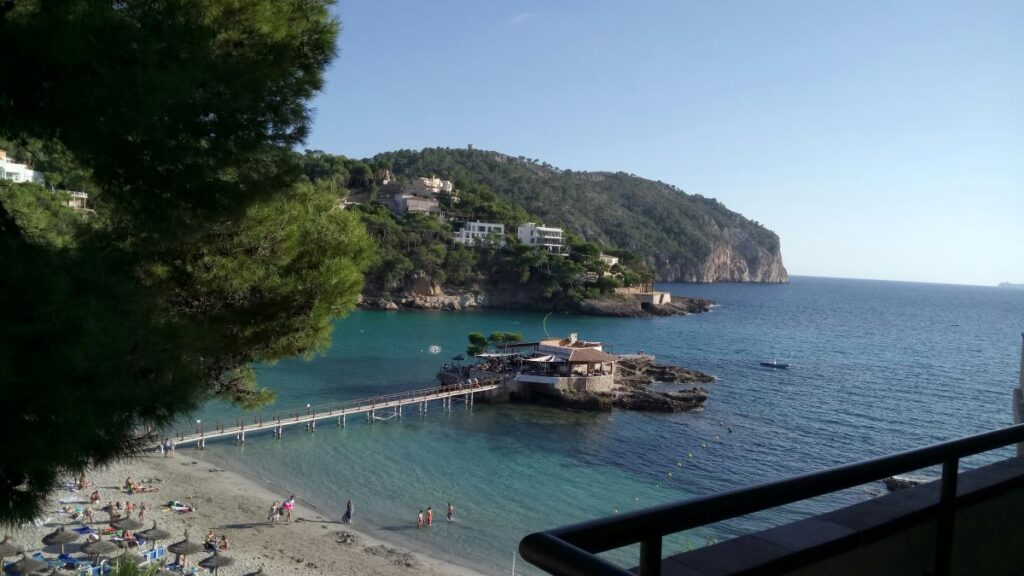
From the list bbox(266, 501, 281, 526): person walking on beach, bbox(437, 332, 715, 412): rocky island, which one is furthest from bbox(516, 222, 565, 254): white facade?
bbox(266, 501, 281, 526): person walking on beach

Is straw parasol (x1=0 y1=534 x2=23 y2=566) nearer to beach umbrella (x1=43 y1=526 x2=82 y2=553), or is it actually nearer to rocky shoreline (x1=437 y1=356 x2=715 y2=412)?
beach umbrella (x1=43 y1=526 x2=82 y2=553)

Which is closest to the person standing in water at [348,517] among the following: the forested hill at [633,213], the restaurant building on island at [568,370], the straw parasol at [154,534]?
the straw parasol at [154,534]

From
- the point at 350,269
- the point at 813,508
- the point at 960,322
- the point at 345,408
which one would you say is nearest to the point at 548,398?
the point at 345,408

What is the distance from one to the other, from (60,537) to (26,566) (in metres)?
1.82

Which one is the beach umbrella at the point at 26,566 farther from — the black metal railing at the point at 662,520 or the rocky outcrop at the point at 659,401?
the rocky outcrop at the point at 659,401

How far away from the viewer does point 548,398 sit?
96.1ft

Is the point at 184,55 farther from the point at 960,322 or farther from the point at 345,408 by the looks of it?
the point at 960,322

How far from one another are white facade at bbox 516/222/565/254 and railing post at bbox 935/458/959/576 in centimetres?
7386

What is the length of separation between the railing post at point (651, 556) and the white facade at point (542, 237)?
74824 millimetres

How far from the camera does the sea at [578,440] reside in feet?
53.8

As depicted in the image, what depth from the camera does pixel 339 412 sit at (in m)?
24.0

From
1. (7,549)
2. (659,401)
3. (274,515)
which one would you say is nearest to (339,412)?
(274,515)

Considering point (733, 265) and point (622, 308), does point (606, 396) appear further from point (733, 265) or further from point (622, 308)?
point (733, 265)

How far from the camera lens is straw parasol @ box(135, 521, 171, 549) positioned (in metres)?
13.3
